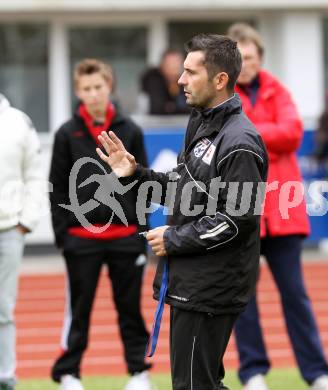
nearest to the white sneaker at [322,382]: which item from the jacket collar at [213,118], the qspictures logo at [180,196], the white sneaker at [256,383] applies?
the white sneaker at [256,383]

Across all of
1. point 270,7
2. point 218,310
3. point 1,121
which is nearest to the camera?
point 218,310

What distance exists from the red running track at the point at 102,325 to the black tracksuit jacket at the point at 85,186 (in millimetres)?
1402

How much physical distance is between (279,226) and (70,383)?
1.68 m

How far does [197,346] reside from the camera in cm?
512

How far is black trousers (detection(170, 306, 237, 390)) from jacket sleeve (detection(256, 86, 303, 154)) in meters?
1.88

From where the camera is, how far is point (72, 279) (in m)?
7.04

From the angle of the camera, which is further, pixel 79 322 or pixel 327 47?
pixel 327 47

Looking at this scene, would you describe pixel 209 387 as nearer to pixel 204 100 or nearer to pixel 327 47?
pixel 204 100

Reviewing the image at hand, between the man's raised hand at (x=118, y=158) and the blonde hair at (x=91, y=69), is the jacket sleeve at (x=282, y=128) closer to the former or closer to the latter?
the blonde hair at (x=91, y=69)

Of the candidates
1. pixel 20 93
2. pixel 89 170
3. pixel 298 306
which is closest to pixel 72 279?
pixel 89 170

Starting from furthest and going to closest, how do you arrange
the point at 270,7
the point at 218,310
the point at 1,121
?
the point at 270,7, the point at 1,121, the point at 218,310

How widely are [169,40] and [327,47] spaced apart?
6.09 ft

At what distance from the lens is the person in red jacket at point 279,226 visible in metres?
6.83

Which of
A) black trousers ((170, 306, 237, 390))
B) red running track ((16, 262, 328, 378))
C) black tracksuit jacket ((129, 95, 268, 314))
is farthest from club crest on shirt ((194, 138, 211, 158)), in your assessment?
red running track ((16, 262, 328, 378))
